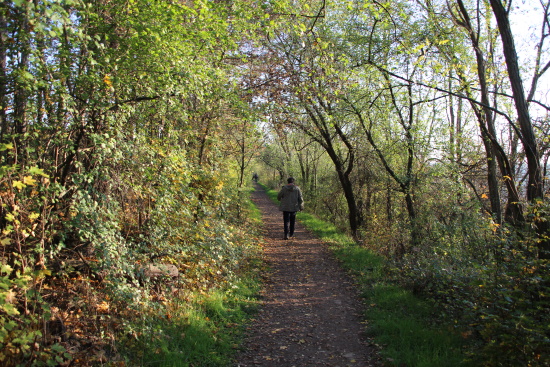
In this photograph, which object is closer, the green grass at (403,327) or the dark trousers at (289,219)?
the green grass at (403,327)

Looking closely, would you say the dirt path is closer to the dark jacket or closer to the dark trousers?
the dark jacket

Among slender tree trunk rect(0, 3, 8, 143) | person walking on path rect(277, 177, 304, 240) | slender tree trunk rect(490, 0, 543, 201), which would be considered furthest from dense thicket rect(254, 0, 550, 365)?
slender tree trunk rect(0, 3, 8, 143)

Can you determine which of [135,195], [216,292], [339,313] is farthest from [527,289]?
[135,195]

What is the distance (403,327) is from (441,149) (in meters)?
7.79

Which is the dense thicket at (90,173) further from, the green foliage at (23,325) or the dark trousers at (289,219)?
the dark trousers at (289,219)

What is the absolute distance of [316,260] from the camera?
9258 mm

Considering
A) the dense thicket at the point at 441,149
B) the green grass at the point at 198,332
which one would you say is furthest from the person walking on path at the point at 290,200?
the green grass at the point at 198,332

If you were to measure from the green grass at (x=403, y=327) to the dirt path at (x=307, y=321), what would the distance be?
235mm

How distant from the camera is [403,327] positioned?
4875 millimetres

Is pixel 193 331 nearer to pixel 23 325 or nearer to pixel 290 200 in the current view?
pixel 23 325

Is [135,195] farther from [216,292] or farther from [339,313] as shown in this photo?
[339,313]

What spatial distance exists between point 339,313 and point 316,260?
3.41 meters

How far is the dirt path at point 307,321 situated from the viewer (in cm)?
442

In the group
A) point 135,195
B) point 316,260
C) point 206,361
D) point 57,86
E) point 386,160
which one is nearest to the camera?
point 57,86
